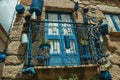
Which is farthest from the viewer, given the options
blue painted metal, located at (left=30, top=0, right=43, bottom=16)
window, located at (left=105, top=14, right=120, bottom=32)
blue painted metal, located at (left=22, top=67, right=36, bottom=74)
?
window, located at (left=105, top=14, right=120, bottom=32)

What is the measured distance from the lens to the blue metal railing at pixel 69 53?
5.20 meters

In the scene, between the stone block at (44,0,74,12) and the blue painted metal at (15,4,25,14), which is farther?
the stone block at (44,0,74,12)

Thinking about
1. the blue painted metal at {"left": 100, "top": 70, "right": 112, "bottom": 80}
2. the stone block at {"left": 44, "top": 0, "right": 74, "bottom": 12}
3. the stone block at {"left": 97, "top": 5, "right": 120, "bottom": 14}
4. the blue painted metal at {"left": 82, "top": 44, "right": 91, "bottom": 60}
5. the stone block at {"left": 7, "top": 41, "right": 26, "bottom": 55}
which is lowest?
the blue painted metal at {"left": 100, "top": 70, "right": 112, "bottom": 80}

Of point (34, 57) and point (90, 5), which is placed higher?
point (90, 5)

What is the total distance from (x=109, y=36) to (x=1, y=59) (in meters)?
3.78

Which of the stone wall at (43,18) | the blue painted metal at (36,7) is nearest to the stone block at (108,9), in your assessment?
the stone wall at (43,18)

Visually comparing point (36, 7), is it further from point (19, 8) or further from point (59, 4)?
point (59, 4)

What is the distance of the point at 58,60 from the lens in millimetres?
5652

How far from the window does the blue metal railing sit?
121 cm

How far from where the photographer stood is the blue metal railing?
5195 millimetres

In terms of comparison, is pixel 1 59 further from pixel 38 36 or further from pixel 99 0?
pixel 99 0

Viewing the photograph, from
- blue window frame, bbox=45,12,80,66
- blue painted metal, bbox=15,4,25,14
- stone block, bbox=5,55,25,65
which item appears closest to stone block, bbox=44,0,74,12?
blue window frame, bbox=45,12,80,66

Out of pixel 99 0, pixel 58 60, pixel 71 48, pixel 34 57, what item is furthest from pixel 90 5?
pixel 34 57

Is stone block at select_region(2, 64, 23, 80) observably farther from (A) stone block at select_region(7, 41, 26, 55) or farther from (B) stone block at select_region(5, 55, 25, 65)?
(A) stone block at select_region(7, 41, 26, 55)
